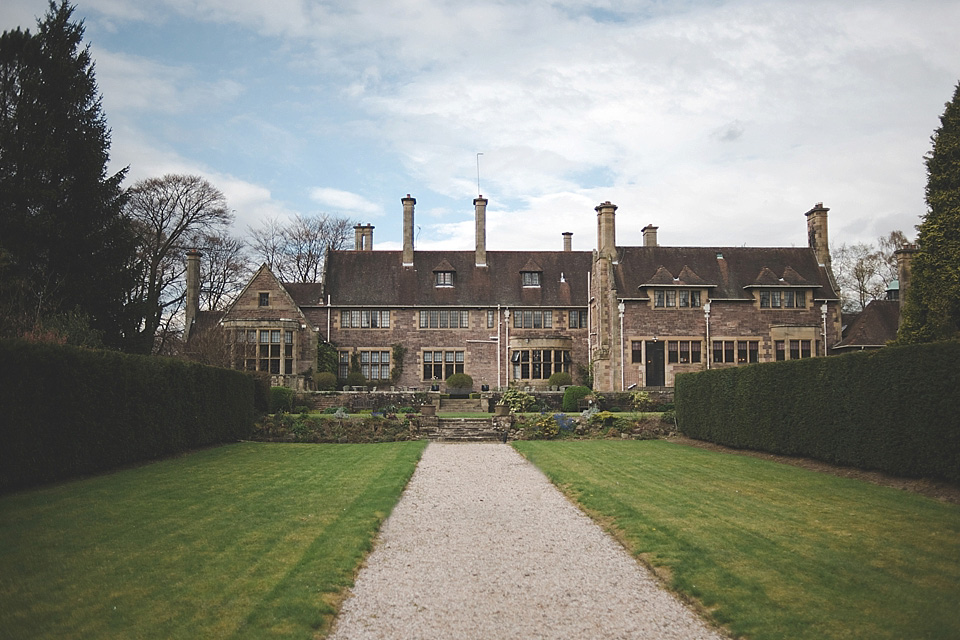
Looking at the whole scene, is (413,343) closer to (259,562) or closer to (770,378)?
(770,378)

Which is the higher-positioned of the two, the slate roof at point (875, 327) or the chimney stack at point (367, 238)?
the chimney stack at point (367, 238)

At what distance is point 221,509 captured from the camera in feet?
35.7

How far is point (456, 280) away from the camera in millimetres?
45562

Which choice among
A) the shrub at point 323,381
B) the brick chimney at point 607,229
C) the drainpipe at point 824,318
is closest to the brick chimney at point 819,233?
the drainpipe at point 824,318

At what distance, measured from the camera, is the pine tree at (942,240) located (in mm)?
19453

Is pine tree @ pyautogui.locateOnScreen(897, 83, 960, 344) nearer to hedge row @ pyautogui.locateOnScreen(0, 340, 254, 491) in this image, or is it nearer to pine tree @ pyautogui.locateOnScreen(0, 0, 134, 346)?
hedge row @ pyautogui.locateOnScreen(0, 340, 254, 491)

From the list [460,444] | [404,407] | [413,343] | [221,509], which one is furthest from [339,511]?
[413,343]

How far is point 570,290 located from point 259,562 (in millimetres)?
38394

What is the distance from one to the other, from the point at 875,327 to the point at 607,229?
46.6ft

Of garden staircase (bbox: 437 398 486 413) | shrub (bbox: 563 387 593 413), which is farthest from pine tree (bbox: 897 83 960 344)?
garden staircase (bbox: 437 398 486 413)

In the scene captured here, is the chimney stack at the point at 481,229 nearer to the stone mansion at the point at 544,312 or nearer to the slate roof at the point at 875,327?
the stone mansion at the point at 544,312

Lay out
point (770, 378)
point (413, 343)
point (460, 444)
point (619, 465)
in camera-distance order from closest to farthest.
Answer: point (619, 465), point (770, 378), point (460, 444), point (413, 343)

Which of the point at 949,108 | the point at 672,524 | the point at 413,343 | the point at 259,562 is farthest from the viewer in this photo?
the point at 413,343

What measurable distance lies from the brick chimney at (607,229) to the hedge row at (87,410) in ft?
86.6
